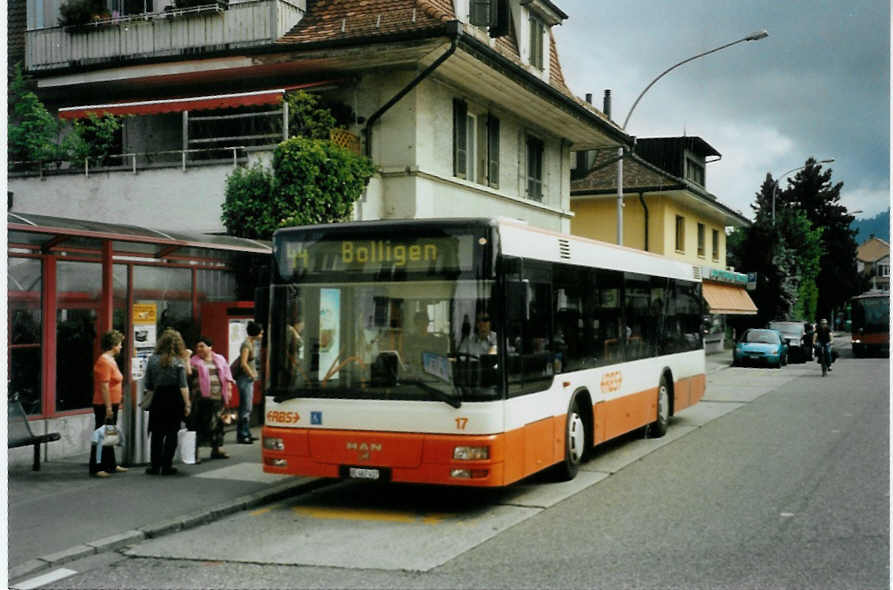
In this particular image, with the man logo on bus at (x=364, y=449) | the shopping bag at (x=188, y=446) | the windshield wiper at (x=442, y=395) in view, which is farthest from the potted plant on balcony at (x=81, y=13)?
the windshield wiper at (x=442, y=395)

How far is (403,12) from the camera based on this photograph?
1800 cm

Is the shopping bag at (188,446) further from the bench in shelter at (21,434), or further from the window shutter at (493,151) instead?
the window shutter at (493,151)

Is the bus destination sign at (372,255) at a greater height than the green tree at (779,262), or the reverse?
the green tree at (779,262)

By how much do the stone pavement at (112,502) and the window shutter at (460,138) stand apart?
32.5 ft

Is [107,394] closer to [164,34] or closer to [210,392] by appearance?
[210,392]

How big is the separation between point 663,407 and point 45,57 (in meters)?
14.1

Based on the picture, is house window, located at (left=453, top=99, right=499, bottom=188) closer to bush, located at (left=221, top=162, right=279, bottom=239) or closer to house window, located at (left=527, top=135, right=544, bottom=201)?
house window, located at (left=527, top=135, right=544, bottom=201)

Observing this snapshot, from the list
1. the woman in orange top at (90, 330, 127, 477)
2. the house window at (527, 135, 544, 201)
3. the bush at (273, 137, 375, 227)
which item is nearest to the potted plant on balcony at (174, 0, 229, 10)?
the bush at (273, 137, 375, 227)

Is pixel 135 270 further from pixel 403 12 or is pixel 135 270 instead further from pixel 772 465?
pixel 772 465

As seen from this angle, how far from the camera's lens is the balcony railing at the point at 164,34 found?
61.2ft

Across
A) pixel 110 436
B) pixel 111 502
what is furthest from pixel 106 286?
pixel 111 502

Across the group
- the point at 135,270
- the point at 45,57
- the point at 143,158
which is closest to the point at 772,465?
the point at 135,270

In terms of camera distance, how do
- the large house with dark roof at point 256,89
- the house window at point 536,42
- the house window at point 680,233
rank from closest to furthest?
the large house with dark roof at point 256,89, the house window at point 536,42, the house window at point 680,233

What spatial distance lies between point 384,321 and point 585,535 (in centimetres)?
255
